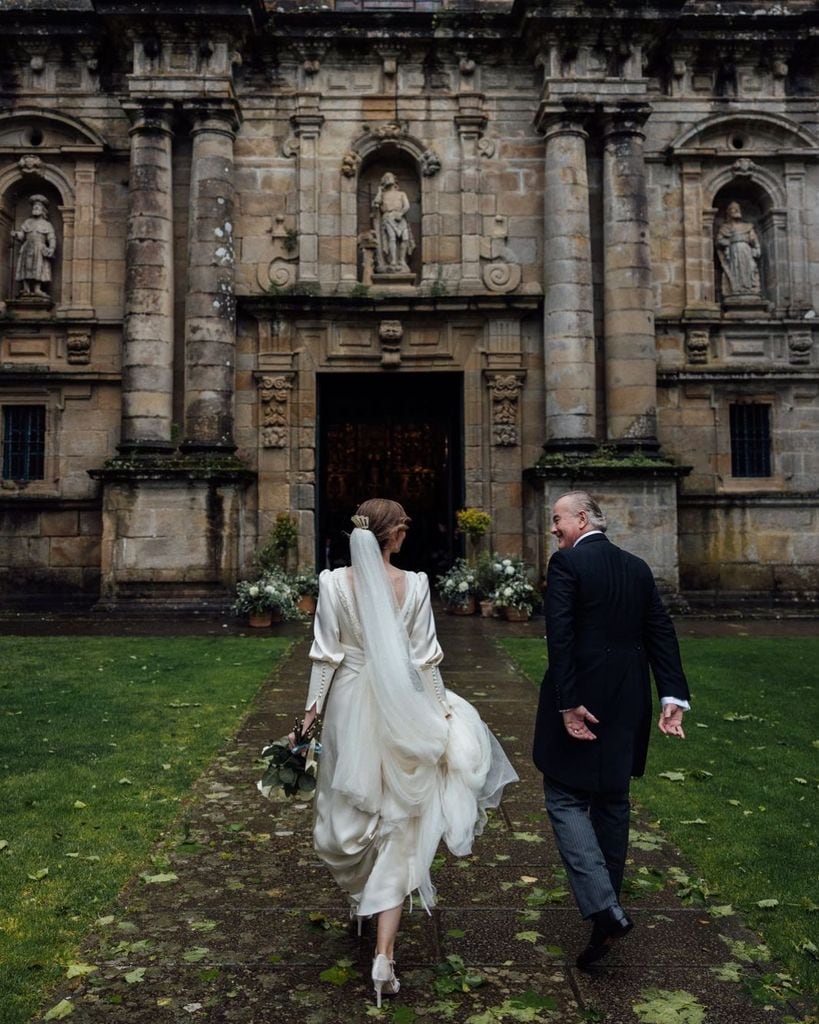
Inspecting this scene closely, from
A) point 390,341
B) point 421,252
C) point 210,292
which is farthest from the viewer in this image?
point 421,252

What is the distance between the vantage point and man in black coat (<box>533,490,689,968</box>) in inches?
157

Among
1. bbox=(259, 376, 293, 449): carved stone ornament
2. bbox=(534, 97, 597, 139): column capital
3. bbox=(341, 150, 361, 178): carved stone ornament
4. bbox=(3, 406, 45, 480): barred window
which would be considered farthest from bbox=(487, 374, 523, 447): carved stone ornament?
bbox=(3, 406, 45, 480): barred window

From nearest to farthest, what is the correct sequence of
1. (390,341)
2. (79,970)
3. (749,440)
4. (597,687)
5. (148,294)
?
(79,970) → (597,687) → (148,294) → (390,341) → (749,440)

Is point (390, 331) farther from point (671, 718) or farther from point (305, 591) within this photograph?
point (671, 718)

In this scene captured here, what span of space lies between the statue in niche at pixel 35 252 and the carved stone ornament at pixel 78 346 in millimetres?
1020

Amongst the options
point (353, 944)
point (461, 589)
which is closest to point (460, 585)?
point (461, 589)

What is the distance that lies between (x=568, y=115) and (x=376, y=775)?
608 inches

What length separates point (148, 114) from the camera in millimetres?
16344

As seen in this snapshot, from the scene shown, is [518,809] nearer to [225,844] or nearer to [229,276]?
→ [225,844]

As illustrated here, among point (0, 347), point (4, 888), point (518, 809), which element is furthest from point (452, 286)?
point (4, 888)

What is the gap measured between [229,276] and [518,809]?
12.6 m

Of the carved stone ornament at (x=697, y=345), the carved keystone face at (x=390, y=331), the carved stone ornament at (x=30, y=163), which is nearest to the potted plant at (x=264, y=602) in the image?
the carved keystone face at (x=390, y=331)

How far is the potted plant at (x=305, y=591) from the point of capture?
15712 millimetres

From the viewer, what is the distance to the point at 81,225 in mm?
17344
